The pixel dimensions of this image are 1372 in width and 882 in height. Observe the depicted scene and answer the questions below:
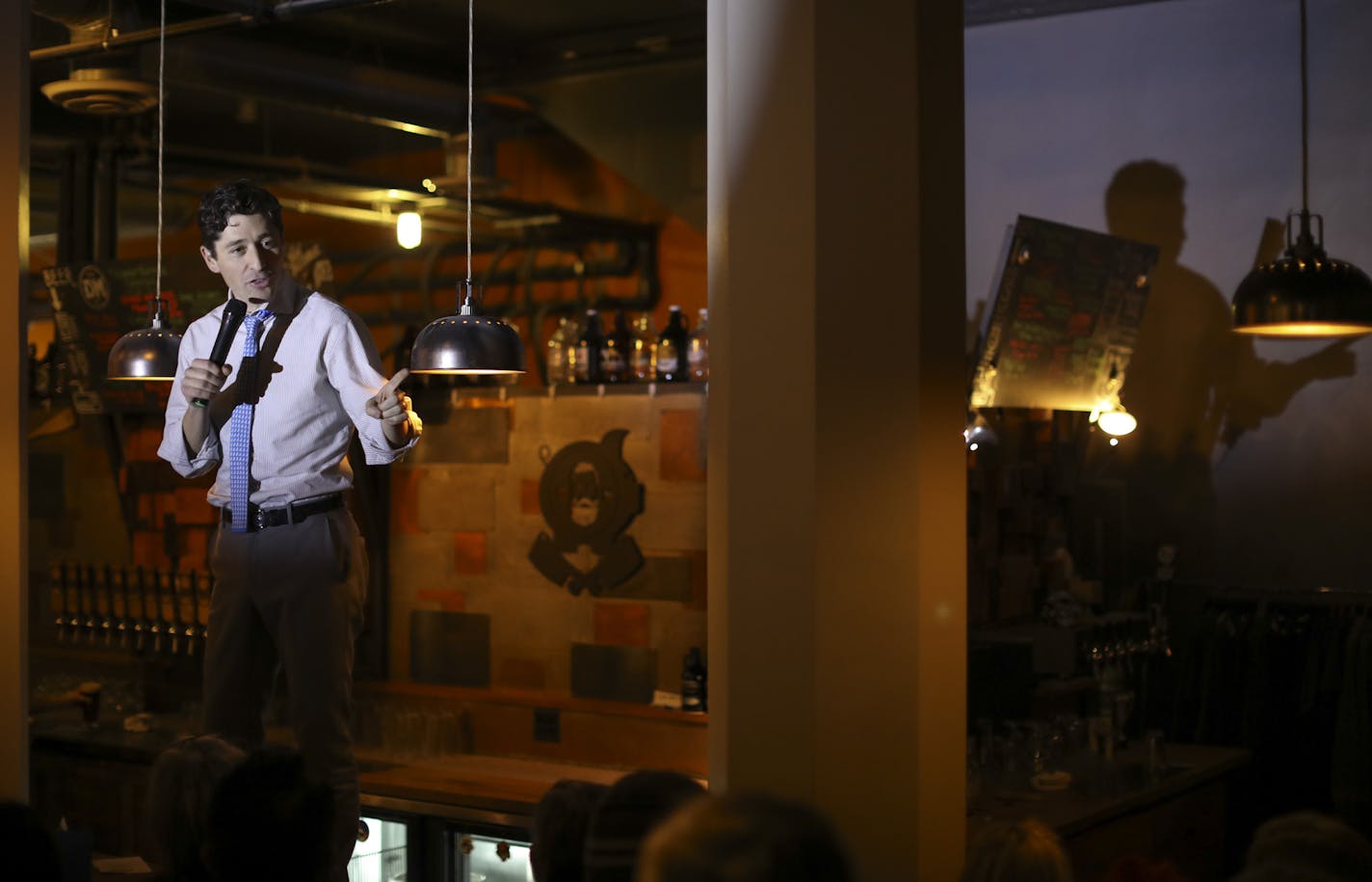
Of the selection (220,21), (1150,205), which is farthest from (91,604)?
(1150,205)

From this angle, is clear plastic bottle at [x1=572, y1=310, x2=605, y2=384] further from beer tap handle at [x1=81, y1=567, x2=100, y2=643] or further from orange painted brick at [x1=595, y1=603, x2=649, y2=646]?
beer tap handle at [x1=81, y1=567, x2=100, y2=643]

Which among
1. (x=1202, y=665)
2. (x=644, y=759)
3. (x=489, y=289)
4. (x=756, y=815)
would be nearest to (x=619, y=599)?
(x=644, y=759)

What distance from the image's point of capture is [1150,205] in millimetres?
7691

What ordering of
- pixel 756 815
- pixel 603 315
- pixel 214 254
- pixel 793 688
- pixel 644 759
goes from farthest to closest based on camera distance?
pixel 603 315
pixel 644 759
pixel 214 254
pixel 793 688
pixel 756 815

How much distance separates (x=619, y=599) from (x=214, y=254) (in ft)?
9.98

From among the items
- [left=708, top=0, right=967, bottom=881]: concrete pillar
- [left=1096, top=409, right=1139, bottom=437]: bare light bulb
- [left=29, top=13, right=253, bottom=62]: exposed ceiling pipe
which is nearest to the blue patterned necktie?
[left=708, top=0, right=967, bottom=881]: concrete pillar

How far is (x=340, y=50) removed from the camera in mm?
7758

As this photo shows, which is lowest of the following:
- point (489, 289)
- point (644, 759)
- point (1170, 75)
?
point (644, 759)

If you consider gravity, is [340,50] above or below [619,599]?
above

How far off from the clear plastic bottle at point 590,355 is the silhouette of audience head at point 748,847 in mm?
4819

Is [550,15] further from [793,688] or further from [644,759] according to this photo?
[793,688]

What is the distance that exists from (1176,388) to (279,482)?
17.0 ft

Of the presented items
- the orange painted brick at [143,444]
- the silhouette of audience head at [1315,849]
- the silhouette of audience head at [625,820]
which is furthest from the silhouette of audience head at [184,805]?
the orange painted brick at [143,444]

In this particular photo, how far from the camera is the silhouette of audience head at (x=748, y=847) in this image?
1.68 metres
